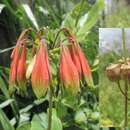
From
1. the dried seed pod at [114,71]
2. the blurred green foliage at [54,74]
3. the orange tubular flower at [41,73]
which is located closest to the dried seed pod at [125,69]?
the dried seed pod at [114,71]

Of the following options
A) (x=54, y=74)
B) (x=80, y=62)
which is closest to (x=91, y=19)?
(x=54, y=74)

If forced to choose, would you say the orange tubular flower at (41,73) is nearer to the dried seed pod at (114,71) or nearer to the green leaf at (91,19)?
the dried seed pod at (114,71)

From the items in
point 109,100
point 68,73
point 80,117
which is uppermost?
point 68,73

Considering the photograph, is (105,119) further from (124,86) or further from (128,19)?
(128,19)

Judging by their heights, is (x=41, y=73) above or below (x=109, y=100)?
above

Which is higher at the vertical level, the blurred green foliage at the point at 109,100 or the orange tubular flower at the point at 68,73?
the orange tubular flower at the point at 68,73

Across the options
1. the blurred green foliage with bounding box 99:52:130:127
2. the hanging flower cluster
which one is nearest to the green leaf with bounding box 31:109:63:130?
the blurred green foliage with bounding box 99:52:130:127

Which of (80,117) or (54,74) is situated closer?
(54,74)

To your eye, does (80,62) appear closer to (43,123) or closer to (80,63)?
(80,63)
